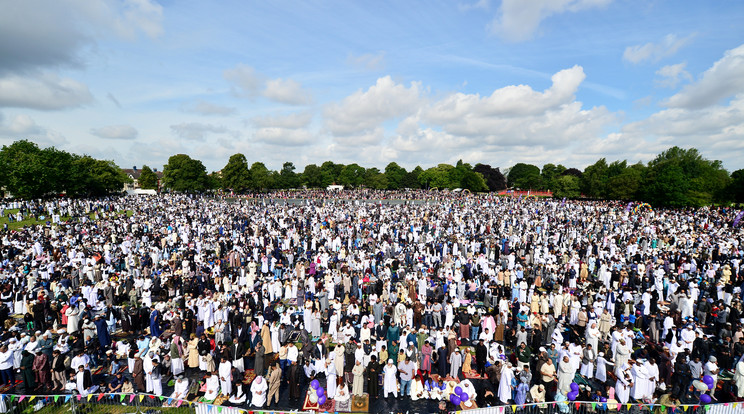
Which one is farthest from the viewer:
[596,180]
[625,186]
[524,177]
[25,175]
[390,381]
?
[524,177]

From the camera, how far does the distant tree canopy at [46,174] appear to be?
37.4 metres

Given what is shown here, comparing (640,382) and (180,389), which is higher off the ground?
(640,382)

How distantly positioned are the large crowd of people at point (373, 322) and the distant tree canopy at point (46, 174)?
23431 millimetres

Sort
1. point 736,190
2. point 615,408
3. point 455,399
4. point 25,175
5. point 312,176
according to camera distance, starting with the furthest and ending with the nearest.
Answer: point 312,176, point 736,190, point 25,175, point 455,399, point 615,408

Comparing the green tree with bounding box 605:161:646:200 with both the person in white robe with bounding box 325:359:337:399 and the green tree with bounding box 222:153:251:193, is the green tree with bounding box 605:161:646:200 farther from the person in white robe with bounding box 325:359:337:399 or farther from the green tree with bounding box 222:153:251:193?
the green tree with bounding box 222:153:251:193

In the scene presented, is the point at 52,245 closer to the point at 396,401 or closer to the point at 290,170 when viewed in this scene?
the point at 396,401

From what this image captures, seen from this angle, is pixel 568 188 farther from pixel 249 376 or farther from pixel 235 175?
pixel 249 376

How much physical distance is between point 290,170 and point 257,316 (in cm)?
9273

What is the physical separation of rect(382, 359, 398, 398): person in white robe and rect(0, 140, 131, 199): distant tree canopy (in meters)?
48.8

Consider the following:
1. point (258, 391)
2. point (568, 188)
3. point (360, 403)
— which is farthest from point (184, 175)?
point (568, 188)

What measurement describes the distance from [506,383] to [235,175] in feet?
214

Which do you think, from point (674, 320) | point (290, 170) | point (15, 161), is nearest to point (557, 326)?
point (674, 320)

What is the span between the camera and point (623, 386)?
7078mm

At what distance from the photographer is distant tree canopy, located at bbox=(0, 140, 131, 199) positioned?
37.4 meters
